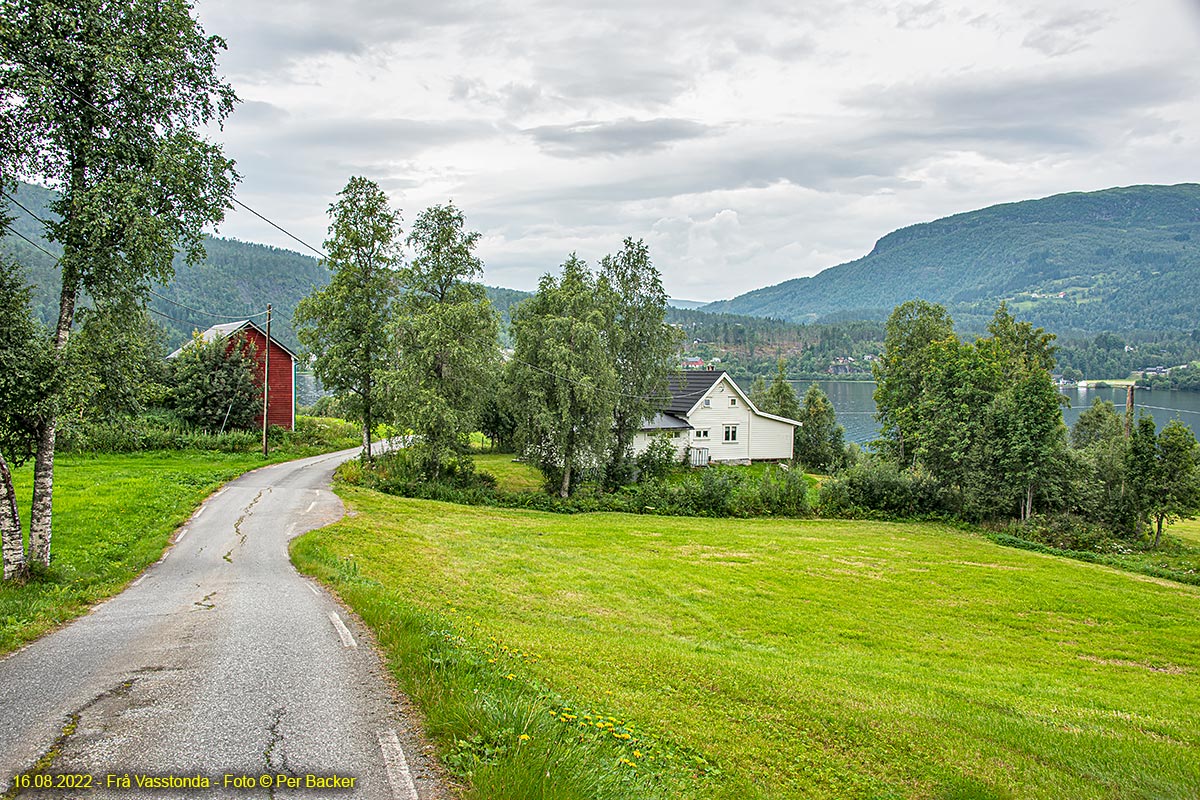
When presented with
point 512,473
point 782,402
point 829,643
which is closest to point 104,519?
point 829,643

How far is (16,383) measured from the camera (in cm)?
1255

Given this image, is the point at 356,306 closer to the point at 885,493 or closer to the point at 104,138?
the point at 104,138

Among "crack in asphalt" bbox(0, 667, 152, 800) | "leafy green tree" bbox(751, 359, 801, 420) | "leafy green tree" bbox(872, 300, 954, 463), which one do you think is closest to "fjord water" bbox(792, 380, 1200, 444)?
"leafy green tree" bbox(751, 359, 801, 420)

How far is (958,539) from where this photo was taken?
1348 inches

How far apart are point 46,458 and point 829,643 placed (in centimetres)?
1724

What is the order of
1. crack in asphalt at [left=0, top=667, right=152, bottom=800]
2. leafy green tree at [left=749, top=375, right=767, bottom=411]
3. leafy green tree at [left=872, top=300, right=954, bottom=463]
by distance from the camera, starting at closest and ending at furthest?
crack in asphalt at [left=0, top=667, right=152, bottom=800]
leafy green tree at [left=872, top=300, right=954, bottom=463]
leafy green tree at [left=749, top=375, right=767, bottom=411]

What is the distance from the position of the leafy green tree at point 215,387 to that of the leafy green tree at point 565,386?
18354 mm

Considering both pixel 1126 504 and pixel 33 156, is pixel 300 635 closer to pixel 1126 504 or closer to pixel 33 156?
pixel 33 156

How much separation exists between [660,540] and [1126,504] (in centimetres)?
2618

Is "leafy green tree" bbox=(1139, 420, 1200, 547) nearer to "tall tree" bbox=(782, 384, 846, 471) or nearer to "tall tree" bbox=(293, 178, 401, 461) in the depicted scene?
"tall tree" bbox=(782, 384, 846, 471)

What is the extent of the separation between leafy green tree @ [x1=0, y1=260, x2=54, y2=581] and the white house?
3888 cm

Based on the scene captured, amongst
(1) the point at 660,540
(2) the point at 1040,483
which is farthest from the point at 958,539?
(1) the point at 660,540

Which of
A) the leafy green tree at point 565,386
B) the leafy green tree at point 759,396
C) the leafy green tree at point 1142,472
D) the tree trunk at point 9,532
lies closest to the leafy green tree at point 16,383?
the tree trunk at point 9,532

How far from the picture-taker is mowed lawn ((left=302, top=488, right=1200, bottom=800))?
805cm
